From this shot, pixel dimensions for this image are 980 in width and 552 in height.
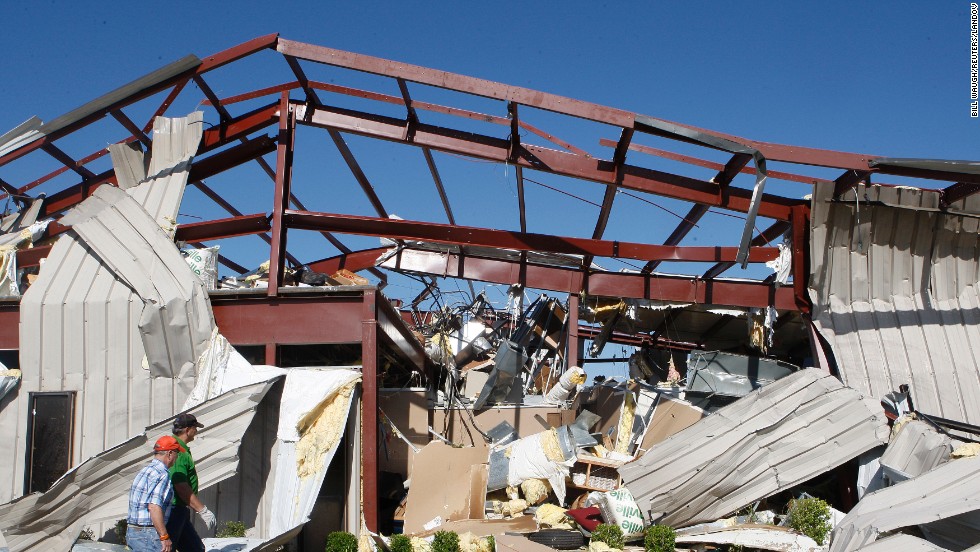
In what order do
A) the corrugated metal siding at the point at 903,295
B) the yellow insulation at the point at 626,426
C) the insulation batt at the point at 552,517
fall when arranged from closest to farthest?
the insulation batt at the point at 552,517 → the corrugated metal siding at the point at 903,295 → the yellow insulation at the point at 626,426

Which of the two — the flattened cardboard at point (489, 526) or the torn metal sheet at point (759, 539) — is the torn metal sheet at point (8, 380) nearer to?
the flattened cardboard at point (489, 526)

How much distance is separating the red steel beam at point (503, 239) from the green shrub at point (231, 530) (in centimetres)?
454

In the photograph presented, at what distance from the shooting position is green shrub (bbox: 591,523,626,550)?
959 cm

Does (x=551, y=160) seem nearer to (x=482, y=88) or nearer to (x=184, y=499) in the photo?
(x=482, y=88)

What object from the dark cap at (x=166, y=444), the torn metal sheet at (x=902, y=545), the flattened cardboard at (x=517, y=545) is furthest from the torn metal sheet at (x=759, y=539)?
the dark cap at (x=166, y=444)

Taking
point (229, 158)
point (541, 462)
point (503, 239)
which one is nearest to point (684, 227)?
point (503, 239)

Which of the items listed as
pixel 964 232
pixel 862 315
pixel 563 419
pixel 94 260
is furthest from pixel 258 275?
pixel 964 232

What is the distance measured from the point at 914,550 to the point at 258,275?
36.4 feet

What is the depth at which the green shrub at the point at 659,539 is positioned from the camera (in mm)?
9508

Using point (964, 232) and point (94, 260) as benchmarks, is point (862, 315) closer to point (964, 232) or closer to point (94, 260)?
point (964, 232)

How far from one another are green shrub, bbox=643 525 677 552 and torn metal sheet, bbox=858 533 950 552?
2388 mm

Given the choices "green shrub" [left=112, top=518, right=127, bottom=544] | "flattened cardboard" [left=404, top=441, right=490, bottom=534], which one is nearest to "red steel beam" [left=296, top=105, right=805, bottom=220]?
"flattened cardboard" [left=404, top=441, right=490, bottom=534]

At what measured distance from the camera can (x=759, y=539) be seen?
948cm

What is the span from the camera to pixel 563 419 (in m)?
14.7
